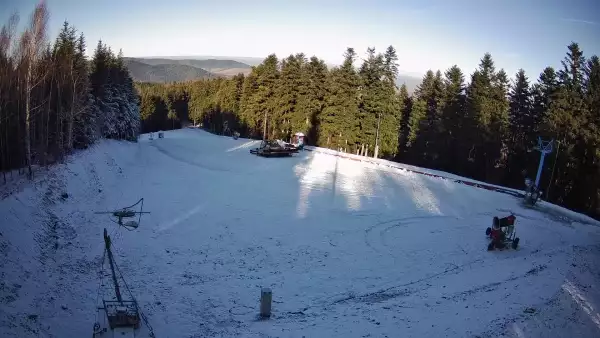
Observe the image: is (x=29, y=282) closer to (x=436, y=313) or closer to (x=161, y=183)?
(x=436, y=313)

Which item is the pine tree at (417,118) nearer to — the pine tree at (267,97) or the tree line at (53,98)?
the pine tree at (267,97)

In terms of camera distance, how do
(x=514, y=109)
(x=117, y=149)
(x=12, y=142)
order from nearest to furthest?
(x=12, y=142), (x=117, y=149), (x=514, y=109)

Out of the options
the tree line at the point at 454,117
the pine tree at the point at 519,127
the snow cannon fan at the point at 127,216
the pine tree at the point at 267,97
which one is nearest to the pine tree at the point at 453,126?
the tree line at the point at 454,117

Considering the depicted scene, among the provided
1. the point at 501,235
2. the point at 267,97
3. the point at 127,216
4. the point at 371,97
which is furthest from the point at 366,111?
the point at 127,216

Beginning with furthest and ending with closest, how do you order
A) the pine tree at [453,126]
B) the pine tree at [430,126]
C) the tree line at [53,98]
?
1. the pine tree at [430,126]
2. the pine tree at [453,126]
3. the tree line at [53,98]

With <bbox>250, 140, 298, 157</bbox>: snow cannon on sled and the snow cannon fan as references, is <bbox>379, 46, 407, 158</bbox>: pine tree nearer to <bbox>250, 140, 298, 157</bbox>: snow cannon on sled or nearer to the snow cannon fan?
<bbox>250, 140, 298, 157</bbox>: snow cannon on sled

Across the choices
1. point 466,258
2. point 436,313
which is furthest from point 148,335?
point 466,258
